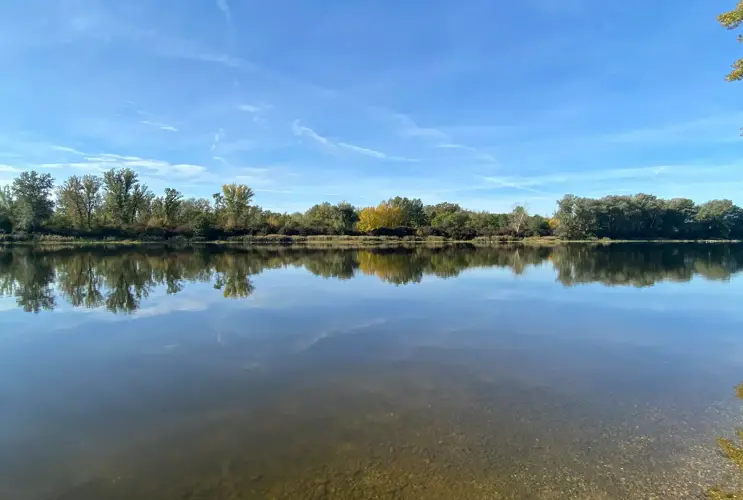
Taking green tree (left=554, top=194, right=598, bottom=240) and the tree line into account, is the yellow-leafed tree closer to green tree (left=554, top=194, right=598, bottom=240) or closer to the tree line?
the tree line

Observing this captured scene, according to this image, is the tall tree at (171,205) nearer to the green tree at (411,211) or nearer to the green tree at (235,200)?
the green tree at (235,200)

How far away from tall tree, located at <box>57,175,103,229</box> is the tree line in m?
0.13

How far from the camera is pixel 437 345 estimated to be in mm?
9508

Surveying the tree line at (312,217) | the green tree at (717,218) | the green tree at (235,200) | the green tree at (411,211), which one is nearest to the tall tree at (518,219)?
the tree line at (312,217)

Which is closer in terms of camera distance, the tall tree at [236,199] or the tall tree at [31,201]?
the tall tree at [31,201]

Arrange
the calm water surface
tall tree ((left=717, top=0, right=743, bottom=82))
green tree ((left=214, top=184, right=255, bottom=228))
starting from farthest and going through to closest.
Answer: green tree ((left=214, top=184, right=255, bottom=228)) < tall tree ((left=717, top=0, right=743, bottom=82)) < the calm water surface

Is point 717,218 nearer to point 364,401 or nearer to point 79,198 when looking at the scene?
point 364,401

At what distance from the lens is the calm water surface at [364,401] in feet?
14.1

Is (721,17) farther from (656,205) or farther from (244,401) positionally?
(656,205)

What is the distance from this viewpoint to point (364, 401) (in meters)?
6.27

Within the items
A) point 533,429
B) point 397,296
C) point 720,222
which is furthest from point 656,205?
point 533,429

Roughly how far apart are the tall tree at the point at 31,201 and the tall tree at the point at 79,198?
136 inches

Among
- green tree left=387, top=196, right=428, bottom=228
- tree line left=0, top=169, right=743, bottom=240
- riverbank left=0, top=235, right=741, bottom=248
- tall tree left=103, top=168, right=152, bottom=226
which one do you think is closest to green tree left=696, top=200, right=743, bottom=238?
tree line left=0, top=169, right=743, bottom=240

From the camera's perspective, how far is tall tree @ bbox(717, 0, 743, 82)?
29.8 feet
